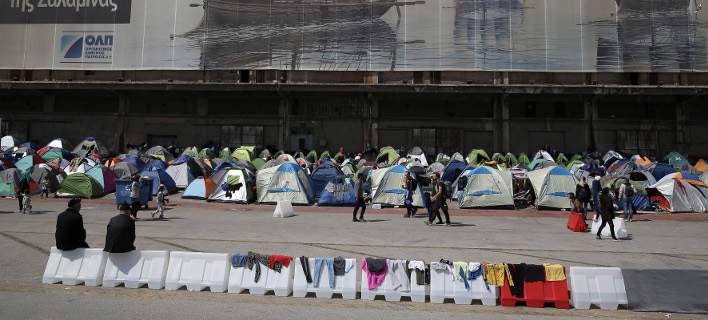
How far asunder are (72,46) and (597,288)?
38546 millimetres

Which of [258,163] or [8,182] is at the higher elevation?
[258,163]

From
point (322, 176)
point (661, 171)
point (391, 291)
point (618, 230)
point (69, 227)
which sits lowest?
point (391, 291)

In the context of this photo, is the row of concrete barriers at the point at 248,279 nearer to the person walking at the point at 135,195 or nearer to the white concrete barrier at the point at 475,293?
the white concrete barrier at the point at 475,293

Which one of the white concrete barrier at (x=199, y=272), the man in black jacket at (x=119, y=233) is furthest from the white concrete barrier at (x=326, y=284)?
the man in black jacket at (x=119, y=233)

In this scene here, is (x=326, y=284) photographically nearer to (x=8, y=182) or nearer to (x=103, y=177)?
(x=103, y=177)

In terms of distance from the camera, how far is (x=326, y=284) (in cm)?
788

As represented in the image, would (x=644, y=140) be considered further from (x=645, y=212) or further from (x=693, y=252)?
(x=693, y=252)

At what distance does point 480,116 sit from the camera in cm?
3450

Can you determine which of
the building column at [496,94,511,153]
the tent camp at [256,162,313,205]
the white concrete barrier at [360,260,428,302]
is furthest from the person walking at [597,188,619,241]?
the building column at [496,94,511,153]

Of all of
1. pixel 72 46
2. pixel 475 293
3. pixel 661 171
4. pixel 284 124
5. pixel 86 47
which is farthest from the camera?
pixel 72 46

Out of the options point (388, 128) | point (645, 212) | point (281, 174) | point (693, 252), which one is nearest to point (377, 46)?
point (388, 128)

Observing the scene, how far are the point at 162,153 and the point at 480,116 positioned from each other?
2105 cm

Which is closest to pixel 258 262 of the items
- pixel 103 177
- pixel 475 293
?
pixel 475 293

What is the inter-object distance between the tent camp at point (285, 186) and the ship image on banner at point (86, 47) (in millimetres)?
21025
